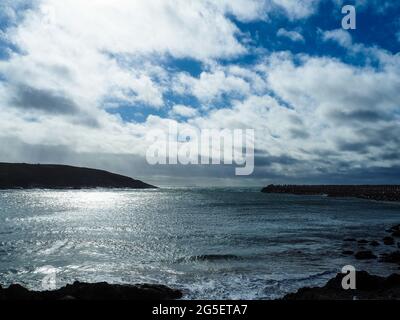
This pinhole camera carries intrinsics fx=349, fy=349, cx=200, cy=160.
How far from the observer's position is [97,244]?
35094 mm

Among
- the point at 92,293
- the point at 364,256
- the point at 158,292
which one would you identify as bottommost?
the point at 364,256

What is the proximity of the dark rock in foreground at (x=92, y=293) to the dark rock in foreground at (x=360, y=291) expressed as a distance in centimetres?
653

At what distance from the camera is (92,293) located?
54.5 ft

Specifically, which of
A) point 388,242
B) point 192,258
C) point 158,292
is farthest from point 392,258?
point 158,292

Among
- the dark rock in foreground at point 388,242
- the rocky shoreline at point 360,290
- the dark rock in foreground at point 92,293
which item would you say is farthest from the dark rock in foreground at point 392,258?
the dark rock in foreground at point 92,293

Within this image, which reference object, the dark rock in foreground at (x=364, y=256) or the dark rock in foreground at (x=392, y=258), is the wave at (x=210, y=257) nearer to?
the dark rock in foreground at (x=364, y=256)

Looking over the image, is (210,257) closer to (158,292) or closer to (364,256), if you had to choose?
(158,292)

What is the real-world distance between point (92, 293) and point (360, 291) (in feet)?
43.5

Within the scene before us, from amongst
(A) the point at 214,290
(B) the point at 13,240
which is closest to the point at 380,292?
(A) the point at 214,290

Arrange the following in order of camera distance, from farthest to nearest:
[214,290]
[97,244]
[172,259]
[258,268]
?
[97,244], [172,259], [258,268], [214,290]

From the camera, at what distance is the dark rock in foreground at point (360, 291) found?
54.5ft

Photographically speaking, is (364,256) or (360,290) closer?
(360,290)
